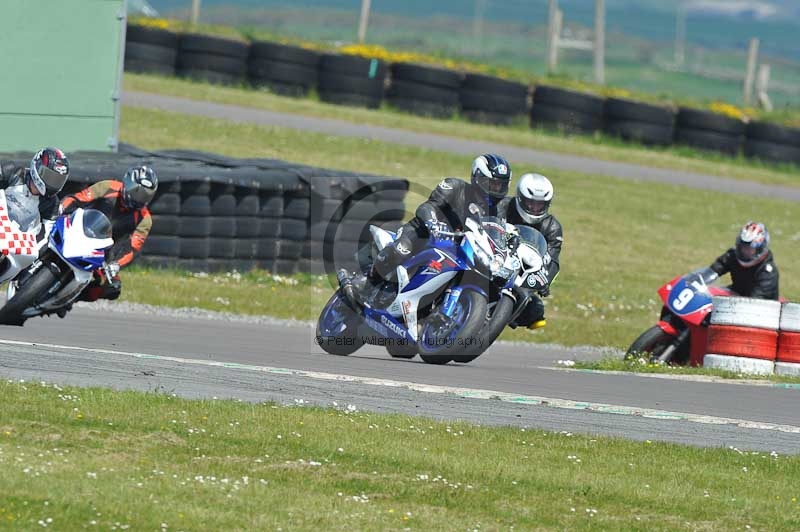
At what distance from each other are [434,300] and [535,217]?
1.30 metres


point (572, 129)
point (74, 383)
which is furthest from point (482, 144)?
point (74, 383)

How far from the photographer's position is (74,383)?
8312 millimetres

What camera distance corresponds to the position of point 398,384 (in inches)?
380

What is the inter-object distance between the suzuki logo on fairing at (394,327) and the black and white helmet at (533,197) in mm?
1475

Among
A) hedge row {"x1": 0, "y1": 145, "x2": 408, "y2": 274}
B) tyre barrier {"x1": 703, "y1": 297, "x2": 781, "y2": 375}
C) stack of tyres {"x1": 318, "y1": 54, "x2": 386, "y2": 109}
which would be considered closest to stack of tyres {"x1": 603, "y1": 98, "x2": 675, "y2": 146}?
stack of tyres {"x1": 318, "y1": 54, "x2": 386, "y2": 109}

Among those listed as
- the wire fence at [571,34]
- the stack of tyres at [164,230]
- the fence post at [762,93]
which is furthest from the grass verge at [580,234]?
the wire fence at [571,34]

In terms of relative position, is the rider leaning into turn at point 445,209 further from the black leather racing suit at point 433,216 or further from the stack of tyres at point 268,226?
the stack of tyres at point 268,226

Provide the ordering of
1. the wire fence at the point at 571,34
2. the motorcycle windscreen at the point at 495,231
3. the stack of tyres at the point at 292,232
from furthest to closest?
the wire fence at the point at 571,34, the stack of tyres at the point at 292,232, the motorcycle windscreen at the point at 495,231

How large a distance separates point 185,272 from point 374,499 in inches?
392

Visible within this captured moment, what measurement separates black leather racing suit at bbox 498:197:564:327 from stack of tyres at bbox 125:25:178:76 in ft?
59.2

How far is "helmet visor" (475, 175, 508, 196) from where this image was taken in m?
11.0

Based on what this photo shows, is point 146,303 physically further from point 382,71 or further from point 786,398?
point 382,71

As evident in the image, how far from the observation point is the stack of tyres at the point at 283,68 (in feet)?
95.6

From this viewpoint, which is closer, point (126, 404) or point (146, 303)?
point (126, 404)
